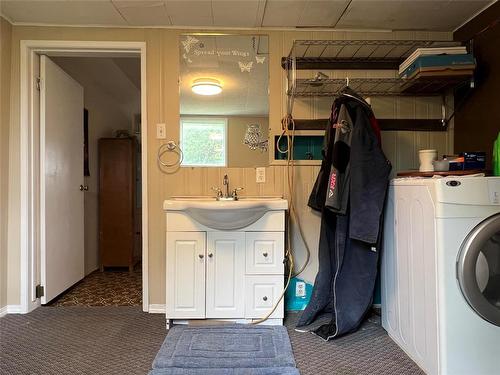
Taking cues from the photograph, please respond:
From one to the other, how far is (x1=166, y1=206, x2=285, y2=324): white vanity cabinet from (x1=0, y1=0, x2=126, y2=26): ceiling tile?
138cm

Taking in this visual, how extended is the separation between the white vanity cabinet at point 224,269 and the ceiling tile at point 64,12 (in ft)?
4.52

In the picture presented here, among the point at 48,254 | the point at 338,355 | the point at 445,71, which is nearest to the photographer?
the point at 338,355

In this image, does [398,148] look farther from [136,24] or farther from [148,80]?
[136,24]

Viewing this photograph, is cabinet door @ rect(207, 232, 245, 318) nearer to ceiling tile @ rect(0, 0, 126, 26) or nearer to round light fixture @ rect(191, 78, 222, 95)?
round light fixture @ rect(191, 78, 222, 95)

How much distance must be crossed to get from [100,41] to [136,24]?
285 millimetres

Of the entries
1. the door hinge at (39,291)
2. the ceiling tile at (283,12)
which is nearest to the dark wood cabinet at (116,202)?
the door hinge at (39,291)

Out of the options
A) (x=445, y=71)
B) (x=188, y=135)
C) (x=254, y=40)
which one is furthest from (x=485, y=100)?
(x=188, y=135)

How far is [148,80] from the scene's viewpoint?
87.5 inches

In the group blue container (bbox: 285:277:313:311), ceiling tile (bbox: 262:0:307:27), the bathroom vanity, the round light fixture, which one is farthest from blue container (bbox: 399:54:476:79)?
blue container (bbox: 285:277:313:311)

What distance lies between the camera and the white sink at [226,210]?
1.78 m

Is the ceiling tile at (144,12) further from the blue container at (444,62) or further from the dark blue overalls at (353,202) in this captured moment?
the blue container at (444,62)

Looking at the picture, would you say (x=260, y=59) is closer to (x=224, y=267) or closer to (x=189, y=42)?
(x=189, y=42)

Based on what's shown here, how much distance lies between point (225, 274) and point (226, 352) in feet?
1.47

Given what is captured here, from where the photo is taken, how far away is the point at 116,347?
5.67ft
